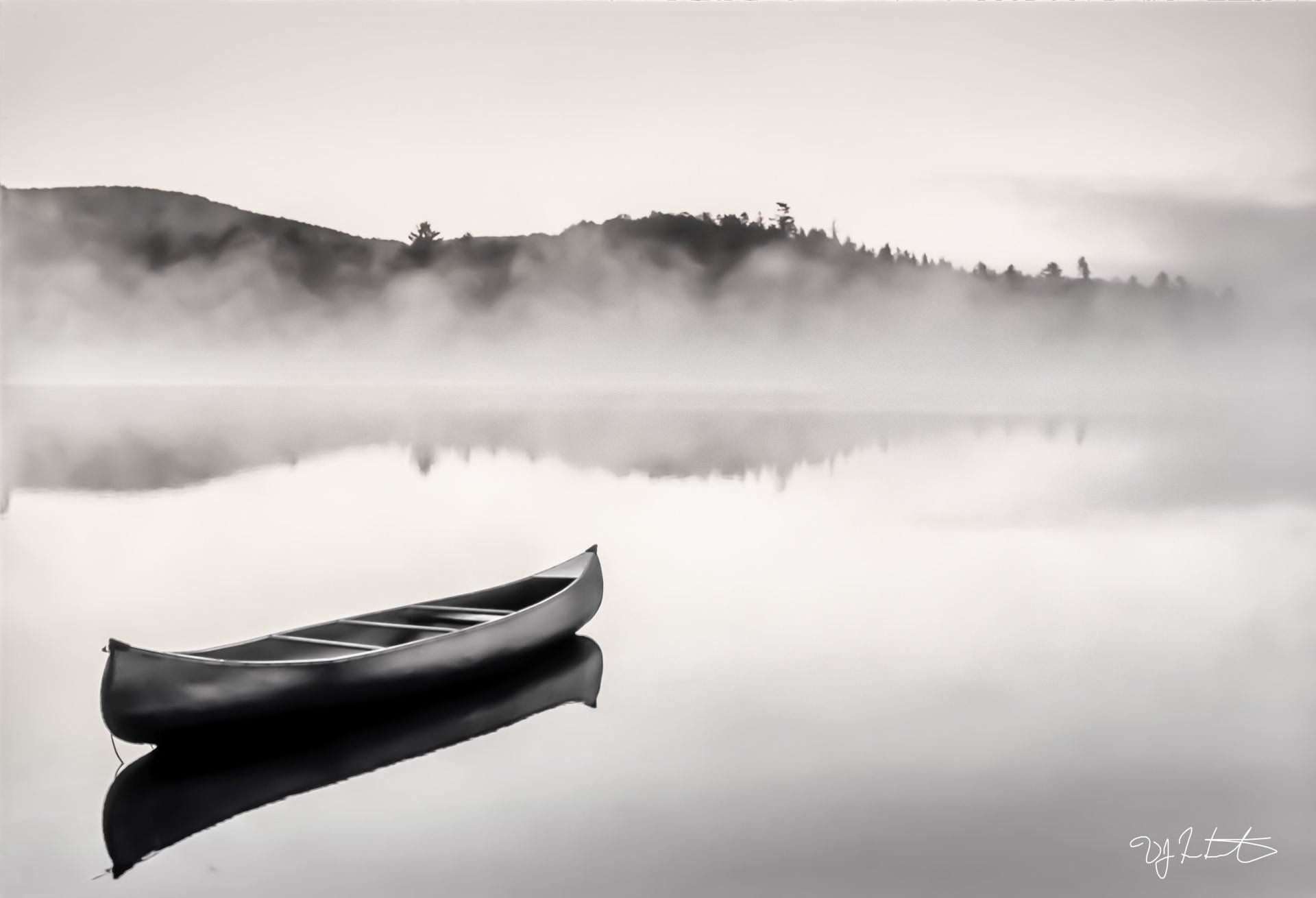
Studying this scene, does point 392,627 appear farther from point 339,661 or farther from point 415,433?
point 415,433

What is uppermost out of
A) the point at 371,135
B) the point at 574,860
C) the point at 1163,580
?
the point at 371,135

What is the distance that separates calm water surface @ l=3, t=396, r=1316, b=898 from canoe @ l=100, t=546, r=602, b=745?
26cm

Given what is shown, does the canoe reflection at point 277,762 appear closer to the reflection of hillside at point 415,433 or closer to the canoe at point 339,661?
the canoe at point 339,661

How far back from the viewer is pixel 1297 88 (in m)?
4.27

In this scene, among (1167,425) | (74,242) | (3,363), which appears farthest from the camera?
(1167,425)

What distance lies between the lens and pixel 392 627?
3.58 metres

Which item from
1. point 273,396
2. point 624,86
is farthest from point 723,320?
point 273,396

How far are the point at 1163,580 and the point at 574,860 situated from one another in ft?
10.5

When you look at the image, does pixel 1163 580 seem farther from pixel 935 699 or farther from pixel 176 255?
pixel 176 255
